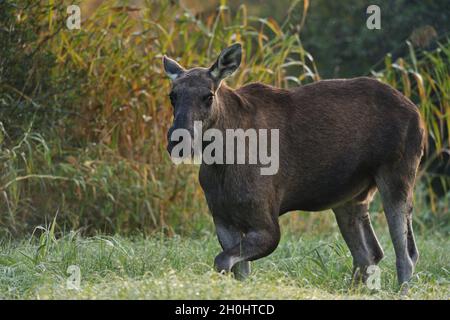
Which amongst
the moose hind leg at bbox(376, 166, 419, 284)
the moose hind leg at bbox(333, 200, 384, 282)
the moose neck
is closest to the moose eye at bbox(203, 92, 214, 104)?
the moose neck

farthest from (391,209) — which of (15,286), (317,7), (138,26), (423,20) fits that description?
(317,7)

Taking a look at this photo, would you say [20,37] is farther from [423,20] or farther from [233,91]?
[423,20]

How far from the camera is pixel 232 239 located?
7598 mm

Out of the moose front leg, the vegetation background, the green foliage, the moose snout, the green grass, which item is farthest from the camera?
the green foliage

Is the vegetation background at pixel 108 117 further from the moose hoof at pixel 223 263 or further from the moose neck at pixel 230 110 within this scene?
the moose hoof at pixel 223 263

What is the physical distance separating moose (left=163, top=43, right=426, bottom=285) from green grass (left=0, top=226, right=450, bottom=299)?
1.14 ft

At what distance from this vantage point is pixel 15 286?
7.17m

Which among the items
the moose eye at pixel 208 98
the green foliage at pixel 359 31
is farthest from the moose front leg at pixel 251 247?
the green foliage at pixel 359 31

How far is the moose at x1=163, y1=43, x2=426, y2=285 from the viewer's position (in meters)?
7.48

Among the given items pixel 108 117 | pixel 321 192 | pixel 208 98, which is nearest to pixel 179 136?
pixel 208 98

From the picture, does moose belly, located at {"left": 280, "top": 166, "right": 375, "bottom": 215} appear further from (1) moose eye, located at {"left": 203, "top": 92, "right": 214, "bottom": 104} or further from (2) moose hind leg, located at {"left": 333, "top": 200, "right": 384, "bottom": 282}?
(1) moose eye, located at {"left": 203, "top": 92, "right": 214, "bottom": 104}

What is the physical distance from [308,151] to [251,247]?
1.04 metres

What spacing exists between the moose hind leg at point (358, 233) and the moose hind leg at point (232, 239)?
124 cm

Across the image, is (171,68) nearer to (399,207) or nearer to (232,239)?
(232,239)
